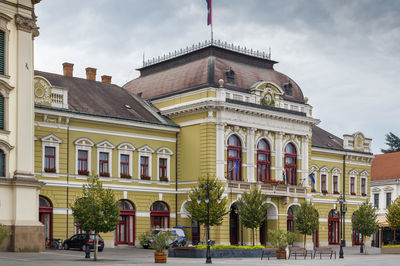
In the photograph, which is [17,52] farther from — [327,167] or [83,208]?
[327,167]

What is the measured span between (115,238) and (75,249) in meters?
6.83

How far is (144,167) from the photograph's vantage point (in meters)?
61.4

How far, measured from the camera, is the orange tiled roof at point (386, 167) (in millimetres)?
89887

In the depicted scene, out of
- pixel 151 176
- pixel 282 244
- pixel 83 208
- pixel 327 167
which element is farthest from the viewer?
pixel 327 167

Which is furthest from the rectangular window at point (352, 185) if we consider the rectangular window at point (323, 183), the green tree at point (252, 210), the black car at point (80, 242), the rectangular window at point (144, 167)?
the black car at point (80, 242)

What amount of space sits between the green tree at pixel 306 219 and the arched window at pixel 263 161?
4.52 m

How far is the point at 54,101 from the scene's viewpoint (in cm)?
5478

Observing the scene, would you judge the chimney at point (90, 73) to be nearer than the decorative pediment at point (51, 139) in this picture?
No

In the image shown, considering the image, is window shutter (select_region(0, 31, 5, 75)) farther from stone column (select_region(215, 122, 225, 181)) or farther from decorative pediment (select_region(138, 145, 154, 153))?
stone column (select_region(215, 122, 225, 181))

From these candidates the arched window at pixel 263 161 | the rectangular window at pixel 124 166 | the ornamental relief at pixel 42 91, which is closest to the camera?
the ornamental relief at pixel 42 91

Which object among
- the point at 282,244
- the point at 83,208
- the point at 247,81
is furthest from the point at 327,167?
the point at 83,208

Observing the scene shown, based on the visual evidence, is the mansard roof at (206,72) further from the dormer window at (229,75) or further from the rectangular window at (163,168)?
the rectangular window at (163,168)

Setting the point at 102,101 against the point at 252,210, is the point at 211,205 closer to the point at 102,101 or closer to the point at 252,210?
the point at 252,210

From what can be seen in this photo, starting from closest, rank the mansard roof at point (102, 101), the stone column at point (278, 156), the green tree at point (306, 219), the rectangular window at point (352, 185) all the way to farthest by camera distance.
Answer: the mansard roof at point (102, 101)
the green tree at point (306, 219)
the stone column at point (278, 156)
the rectangular window at point (352, 185)
